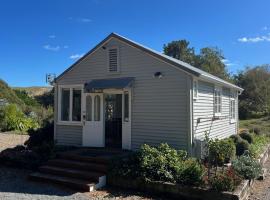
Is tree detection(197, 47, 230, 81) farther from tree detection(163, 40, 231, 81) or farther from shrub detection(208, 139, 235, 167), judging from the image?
shrub detection(208, 139, 235, 167)

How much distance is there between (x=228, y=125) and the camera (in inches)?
643

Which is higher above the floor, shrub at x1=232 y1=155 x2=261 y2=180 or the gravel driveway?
shrub at x1=232 y1=155 x2=261 y2=180

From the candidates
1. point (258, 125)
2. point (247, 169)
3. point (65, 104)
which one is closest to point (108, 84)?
point (65, 104)

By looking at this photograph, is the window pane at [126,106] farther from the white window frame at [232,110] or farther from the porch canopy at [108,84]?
A: the white window frame at [232,110]

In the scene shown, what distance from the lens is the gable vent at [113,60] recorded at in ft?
40.1

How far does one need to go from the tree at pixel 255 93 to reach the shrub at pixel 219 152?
30301mm

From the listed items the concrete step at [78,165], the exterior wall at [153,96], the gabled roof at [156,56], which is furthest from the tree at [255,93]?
the concrete step at [78,165]

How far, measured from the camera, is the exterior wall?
10.6 meters

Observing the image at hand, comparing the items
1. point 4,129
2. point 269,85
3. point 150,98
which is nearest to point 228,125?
point 150,98

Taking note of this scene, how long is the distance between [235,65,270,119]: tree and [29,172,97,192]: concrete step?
33.7m

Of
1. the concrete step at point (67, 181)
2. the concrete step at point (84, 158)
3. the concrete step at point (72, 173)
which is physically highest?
the concrete step at point (84, 158)

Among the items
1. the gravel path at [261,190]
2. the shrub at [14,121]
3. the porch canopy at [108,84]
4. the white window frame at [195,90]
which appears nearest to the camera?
the gravel path at [261,190]

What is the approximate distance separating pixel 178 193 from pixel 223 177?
3.86 ft

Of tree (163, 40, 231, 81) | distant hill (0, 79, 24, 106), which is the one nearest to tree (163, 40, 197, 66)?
tree (163, 40, 231, 81)
